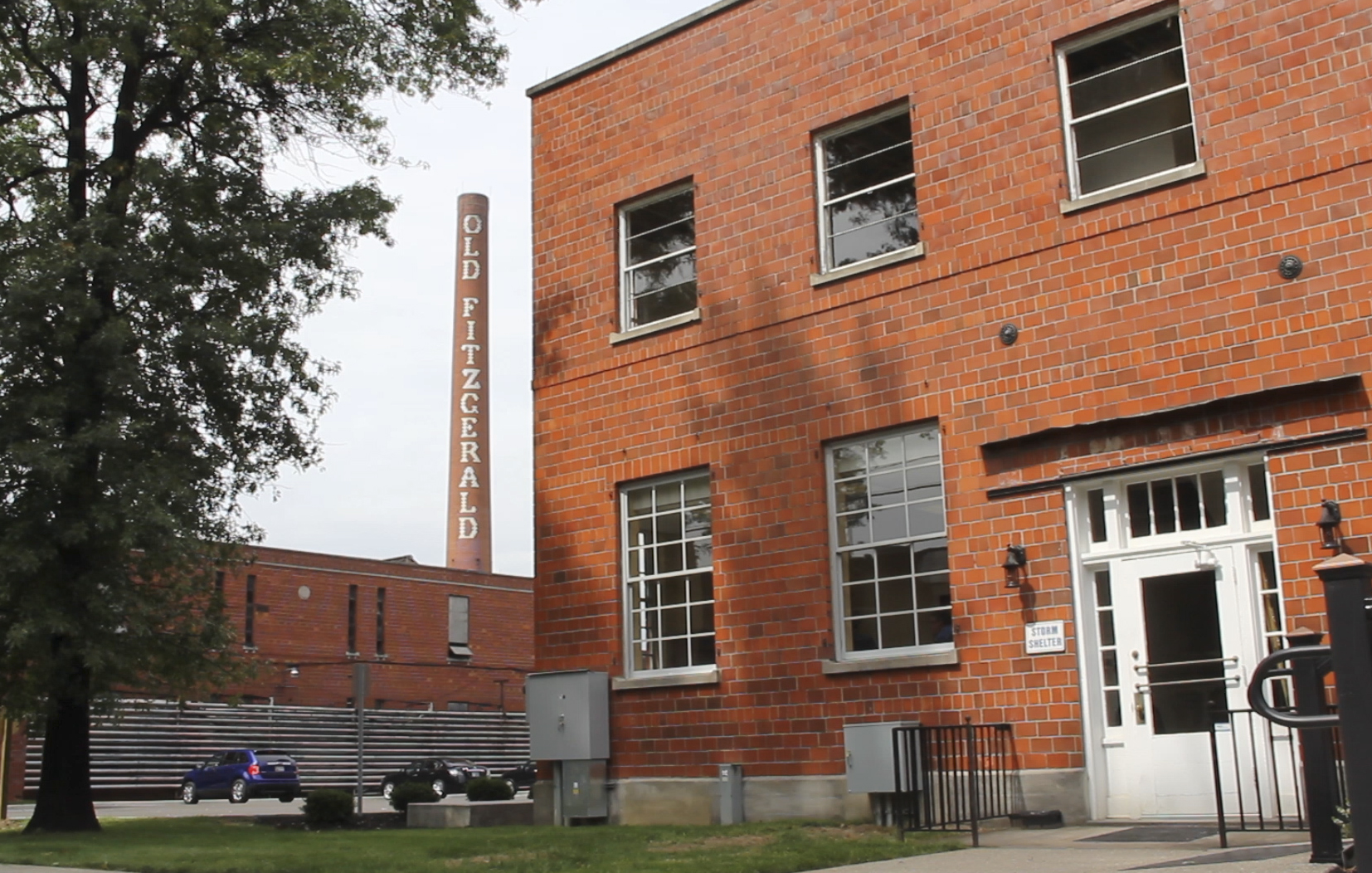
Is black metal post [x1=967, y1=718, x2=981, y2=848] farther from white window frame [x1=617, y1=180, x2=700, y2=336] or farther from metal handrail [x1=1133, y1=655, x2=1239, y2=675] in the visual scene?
white window frame [x1=617, y1=180, x2=700, y2=336]

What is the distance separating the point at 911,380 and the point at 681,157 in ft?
14.0

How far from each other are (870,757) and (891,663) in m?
1.06

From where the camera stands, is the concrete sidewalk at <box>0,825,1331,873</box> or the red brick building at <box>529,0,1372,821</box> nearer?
the concrete sidewalk at <box>0,825,1331,873</box>

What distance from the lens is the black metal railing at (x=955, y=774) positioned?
12.0m

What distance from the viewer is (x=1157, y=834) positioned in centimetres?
1070

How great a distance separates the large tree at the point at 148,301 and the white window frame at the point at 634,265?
4.97m

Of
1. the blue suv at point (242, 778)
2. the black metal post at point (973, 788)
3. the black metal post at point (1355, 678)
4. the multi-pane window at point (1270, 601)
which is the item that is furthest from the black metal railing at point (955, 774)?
the blue suv at point (242, 778)

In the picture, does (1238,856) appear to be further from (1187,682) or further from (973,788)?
(1187,682)

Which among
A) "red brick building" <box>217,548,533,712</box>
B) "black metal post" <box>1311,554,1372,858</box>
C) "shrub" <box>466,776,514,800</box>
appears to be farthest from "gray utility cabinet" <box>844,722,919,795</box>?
A: "red brick building" <box>217,548,533,712</box>

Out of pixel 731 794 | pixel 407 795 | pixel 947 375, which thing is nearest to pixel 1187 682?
pixel 947 375

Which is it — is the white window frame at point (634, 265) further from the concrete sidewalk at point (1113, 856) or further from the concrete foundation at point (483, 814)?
the concrete sidewalk at point (1113, 856)

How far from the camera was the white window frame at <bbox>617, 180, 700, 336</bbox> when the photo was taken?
16.3 metres

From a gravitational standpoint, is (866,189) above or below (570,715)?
above

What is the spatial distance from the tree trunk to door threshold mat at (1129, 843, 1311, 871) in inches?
552
